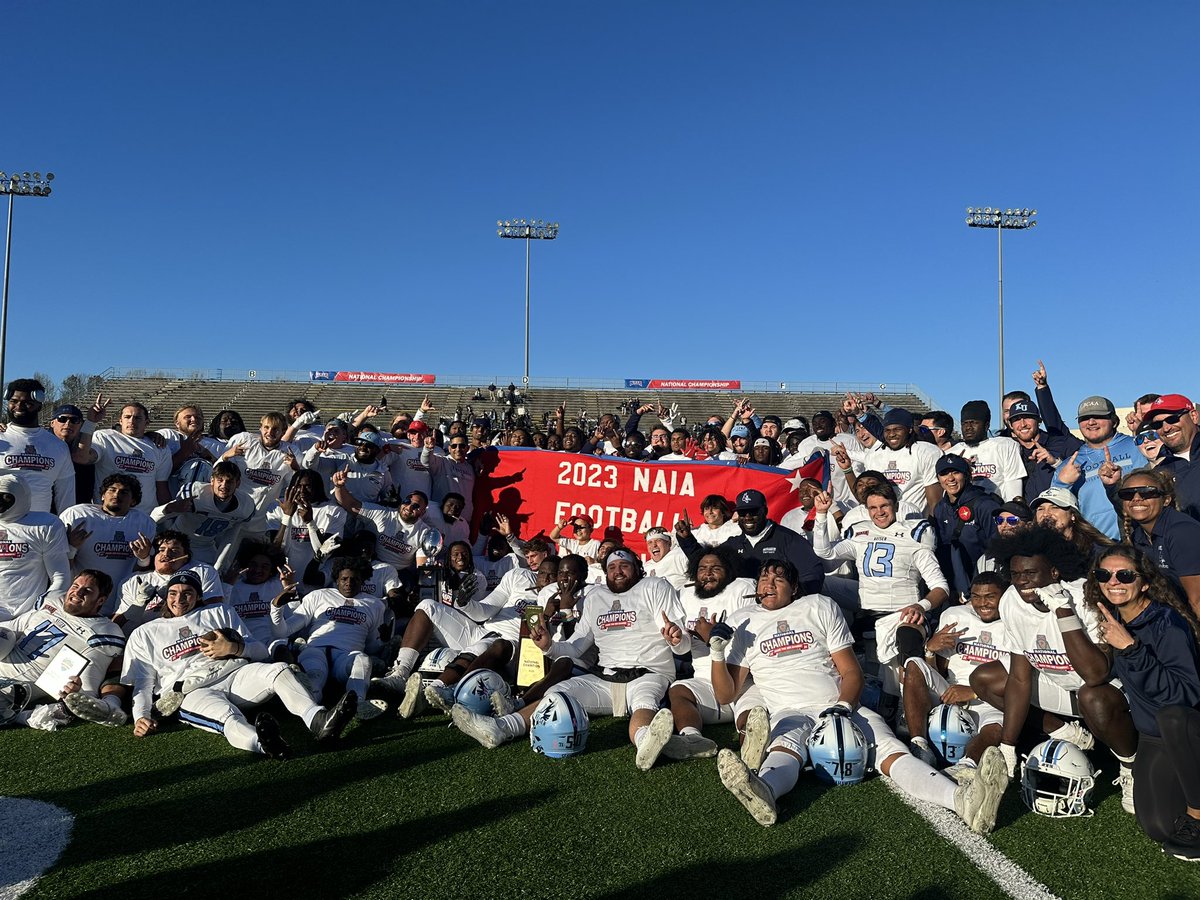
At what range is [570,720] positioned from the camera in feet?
17.8

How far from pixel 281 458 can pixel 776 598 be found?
5.50 meters

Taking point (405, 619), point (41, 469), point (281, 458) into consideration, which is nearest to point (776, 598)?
point (405, 619)

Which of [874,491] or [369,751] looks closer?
[369,751]

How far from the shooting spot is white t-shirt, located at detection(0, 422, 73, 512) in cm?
739

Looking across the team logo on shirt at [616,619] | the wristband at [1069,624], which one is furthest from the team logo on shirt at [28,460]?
the wristband at [1069,624]

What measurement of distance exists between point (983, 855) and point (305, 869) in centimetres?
304

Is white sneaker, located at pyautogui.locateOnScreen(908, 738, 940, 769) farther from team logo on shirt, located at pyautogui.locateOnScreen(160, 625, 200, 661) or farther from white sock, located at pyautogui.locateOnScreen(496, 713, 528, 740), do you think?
team logo on shirt, located at pyautogui.locateOnScreen(160, 625, 200, 661)

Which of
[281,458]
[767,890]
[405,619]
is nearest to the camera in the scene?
[767,890]

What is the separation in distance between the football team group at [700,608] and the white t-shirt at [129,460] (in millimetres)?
26

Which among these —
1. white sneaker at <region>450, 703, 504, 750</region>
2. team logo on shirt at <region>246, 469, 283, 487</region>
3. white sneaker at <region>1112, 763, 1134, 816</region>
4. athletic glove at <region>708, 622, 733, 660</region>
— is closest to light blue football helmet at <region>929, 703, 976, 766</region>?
white sneaker at <region>1112, 763, 1134, 816</region>

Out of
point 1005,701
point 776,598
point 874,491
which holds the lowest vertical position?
point 1005,701

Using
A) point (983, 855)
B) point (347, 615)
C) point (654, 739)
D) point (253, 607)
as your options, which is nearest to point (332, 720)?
point (347, 615)

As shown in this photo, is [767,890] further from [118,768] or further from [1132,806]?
[118,768]

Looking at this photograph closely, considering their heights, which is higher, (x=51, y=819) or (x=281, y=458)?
(x=281, y=458)
